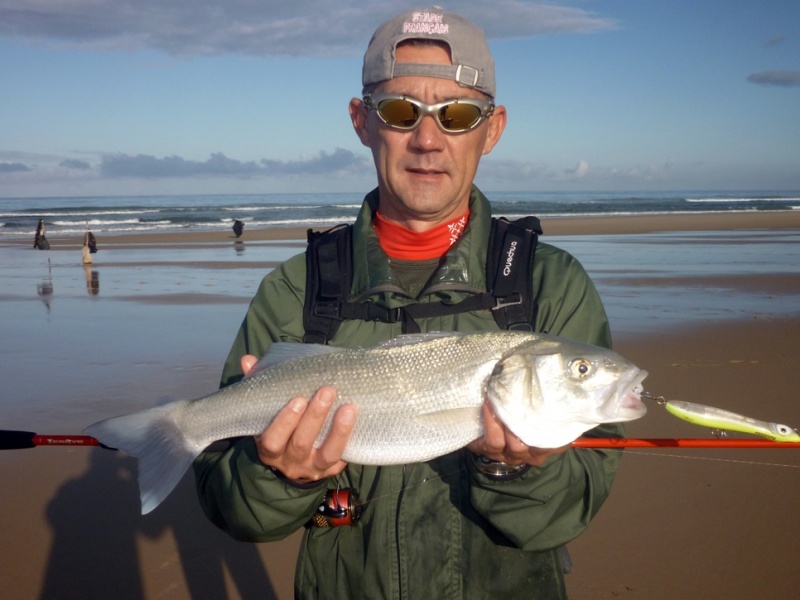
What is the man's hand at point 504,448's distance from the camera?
8.75 ft

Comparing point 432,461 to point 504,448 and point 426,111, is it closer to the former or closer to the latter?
point 504,448

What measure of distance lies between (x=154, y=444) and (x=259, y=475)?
0.55 metres

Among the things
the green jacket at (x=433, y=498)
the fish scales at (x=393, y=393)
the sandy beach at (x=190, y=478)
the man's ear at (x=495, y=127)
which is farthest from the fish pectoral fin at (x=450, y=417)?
the sandy beach at (x=190, y=478)

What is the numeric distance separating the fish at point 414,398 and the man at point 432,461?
4.3 inches

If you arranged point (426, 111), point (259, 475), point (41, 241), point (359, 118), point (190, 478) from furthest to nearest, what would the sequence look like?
point (41, 241) < point (190, 478) < point (359, 118) < point (426, 111) < point (259, 475)

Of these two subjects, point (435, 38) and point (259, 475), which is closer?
point (259, 475)

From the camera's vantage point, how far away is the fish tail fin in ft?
9.85

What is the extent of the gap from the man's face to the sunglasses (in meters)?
0.02

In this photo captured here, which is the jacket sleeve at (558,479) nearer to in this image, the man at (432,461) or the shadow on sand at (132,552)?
the man at (432,461)

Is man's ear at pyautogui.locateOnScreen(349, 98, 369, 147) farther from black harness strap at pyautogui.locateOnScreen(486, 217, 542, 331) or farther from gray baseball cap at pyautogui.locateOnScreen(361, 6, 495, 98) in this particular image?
black harness strap at pyautogui.locateOnScreen(486, 217, 542, 331)

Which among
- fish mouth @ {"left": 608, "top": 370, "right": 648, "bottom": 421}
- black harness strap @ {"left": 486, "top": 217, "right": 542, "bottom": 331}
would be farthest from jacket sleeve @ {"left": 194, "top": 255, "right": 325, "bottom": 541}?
fish mouth @ {"left": 608, "top": 370, "right": 648, "bottom": 421}

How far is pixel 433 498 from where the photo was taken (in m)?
2.88

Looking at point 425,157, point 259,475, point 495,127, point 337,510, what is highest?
point 495,127

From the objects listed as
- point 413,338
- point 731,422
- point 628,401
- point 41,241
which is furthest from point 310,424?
point 41,241
